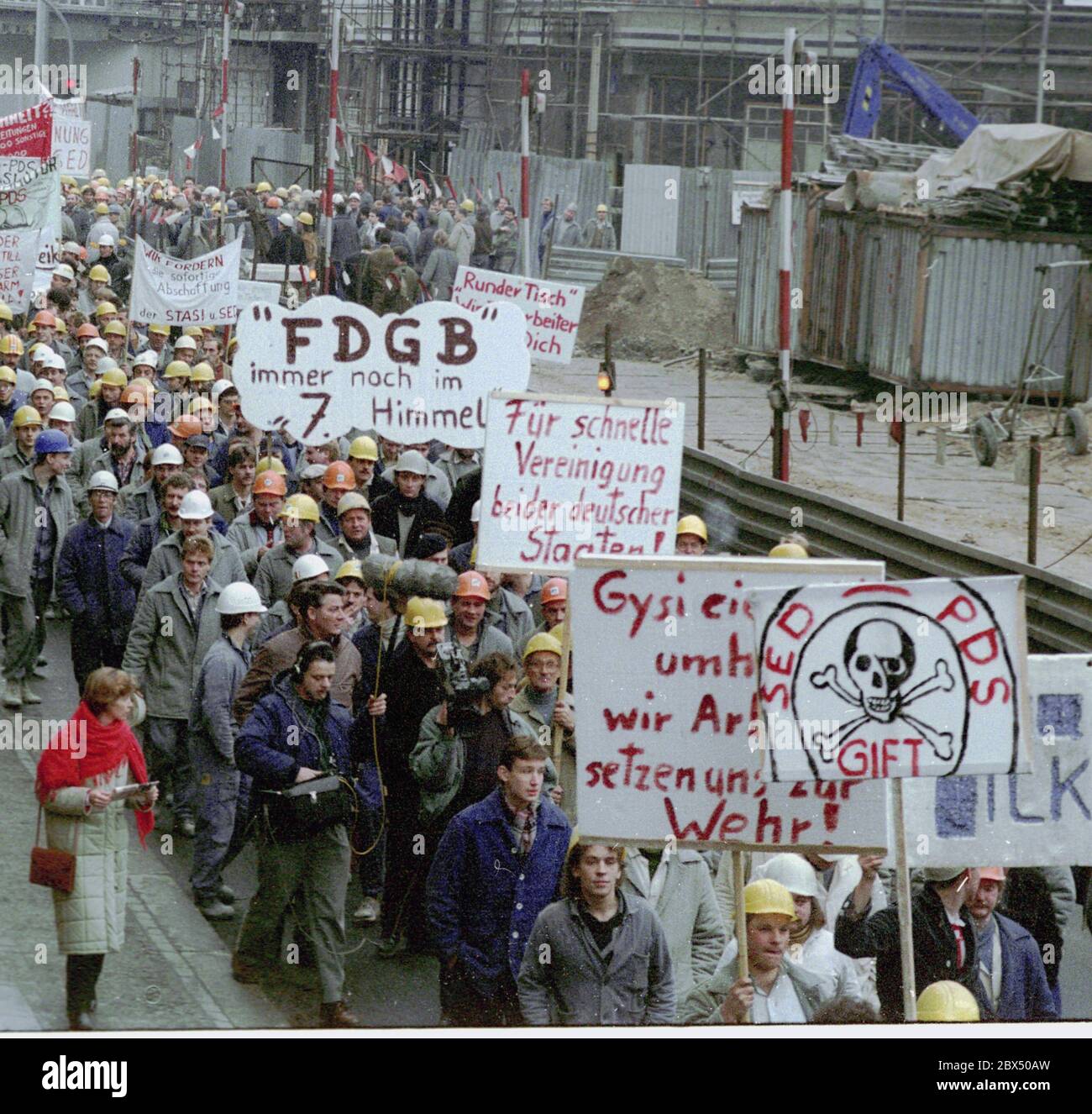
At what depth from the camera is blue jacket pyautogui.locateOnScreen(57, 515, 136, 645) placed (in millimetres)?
10531

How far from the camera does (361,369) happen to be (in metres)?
11.1

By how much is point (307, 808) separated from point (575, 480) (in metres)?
2.13

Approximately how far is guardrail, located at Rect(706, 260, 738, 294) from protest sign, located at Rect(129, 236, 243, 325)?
1129cm

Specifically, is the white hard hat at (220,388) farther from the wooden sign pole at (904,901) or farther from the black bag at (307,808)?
the wooden sign pole at (904,901)

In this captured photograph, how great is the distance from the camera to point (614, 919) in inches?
253

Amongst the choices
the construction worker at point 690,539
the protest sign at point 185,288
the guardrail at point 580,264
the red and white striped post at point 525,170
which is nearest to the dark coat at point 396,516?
the construction worker at point 690,539

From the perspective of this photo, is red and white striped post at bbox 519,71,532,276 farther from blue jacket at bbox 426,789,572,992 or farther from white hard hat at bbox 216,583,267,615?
blue jacket at bbox 426,789,572,992

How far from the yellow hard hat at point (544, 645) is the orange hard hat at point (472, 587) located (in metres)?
0.45

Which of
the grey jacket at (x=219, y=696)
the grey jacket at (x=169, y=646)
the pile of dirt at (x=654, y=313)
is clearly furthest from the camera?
the pile of dirt at (x=654, y=313)

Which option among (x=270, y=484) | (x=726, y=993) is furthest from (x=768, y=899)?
(x=270, y=484)

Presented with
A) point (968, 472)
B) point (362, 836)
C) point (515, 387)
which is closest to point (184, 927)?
point (362, 836)

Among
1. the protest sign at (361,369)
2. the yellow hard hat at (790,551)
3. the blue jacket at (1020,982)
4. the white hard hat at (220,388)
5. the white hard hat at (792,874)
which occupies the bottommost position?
the blue jacket at (1020,982)

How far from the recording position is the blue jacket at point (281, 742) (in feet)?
24.7
